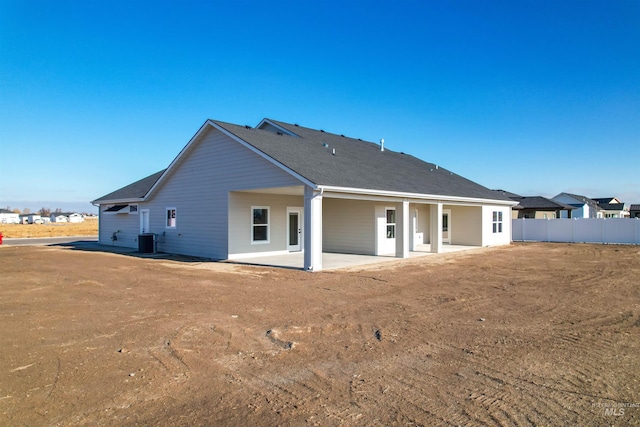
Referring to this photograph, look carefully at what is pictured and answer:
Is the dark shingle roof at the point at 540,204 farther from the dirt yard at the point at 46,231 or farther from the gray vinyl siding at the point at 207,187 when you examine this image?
the dirt yard at the point at 46,231

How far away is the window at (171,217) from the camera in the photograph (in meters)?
19.5

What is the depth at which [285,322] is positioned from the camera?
280 inches

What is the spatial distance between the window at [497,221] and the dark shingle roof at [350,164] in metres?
1.06

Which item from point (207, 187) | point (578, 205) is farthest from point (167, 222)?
point (578, 205)

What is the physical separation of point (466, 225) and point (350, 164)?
408 inches

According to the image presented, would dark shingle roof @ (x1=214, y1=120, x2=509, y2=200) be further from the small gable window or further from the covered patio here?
the small gable window

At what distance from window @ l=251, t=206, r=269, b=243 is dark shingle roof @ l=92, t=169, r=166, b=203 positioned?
7.42m

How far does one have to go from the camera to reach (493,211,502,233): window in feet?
83.9

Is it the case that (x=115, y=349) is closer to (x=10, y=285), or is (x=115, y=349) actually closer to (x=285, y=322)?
(x=285, y=322)

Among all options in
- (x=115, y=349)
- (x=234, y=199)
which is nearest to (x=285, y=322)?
(x=115, y=349)

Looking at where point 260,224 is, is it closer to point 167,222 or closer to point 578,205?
point 167,222

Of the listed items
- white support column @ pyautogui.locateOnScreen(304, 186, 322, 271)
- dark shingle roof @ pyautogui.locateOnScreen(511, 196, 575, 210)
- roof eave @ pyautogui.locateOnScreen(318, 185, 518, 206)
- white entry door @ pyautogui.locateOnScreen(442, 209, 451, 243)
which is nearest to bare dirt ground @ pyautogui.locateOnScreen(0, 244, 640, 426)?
white support column @ pyautogui.locateOnScreen(304, 186, 322, 271)

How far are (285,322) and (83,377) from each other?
3.21m

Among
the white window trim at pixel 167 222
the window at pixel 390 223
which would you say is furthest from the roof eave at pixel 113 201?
the window at pixel 390 223
